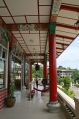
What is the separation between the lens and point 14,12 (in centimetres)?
394

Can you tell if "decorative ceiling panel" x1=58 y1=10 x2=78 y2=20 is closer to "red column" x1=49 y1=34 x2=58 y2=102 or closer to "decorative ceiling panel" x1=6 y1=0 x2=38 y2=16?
"decorative ceiling panel" x1=6 y1=0 x2=38 y2=16

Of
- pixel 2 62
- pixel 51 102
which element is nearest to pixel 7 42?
pixel 2 62

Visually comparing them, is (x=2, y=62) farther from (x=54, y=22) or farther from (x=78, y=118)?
(x=78, y=118)

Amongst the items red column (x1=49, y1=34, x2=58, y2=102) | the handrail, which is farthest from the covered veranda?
the handrail

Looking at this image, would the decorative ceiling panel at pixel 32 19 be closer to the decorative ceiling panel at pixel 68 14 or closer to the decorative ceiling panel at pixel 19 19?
the decorative ceiling panel at pixel 19 19

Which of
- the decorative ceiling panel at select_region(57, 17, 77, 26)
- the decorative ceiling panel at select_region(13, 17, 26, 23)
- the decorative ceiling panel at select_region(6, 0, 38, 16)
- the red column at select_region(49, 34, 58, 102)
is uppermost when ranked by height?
the decorative ceiling panel at select_region(6, 0, 38, 16)

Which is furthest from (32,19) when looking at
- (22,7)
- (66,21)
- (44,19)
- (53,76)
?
(53,76)

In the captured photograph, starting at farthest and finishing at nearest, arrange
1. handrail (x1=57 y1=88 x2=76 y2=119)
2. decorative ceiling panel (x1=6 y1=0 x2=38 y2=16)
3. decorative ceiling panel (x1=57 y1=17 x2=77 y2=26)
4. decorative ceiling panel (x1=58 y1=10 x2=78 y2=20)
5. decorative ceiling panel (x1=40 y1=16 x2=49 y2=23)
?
decorative ceiling panel (x1=40 y1=16 x2=49 y2=23) → decorative ceiling panel (x1=57 y1=17 x2=77 y2=26) → decorative ceiling panel (x1=58 y1=10 x2=78 y2=20) → decorative ceiling panel (x1=6 y1=0 x2=38 y2=16) → handrail (x1=57 y1=88 x2=76 y2=119)

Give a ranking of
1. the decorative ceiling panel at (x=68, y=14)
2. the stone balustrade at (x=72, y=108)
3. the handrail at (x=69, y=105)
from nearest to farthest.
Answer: the stone balustrade at (x=72, y=108) < the handrail at (x=69, y=105) < the decorative ceiling panel at (x=68, y=14)

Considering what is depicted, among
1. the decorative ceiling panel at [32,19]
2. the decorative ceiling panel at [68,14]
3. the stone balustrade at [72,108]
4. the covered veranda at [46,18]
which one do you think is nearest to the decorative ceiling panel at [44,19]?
the covered veranda at [46,18]

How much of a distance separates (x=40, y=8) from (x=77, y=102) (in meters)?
2.88

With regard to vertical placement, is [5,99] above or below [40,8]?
below

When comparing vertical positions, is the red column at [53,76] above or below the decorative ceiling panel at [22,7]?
below

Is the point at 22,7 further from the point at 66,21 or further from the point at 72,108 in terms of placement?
the point at 72,108
